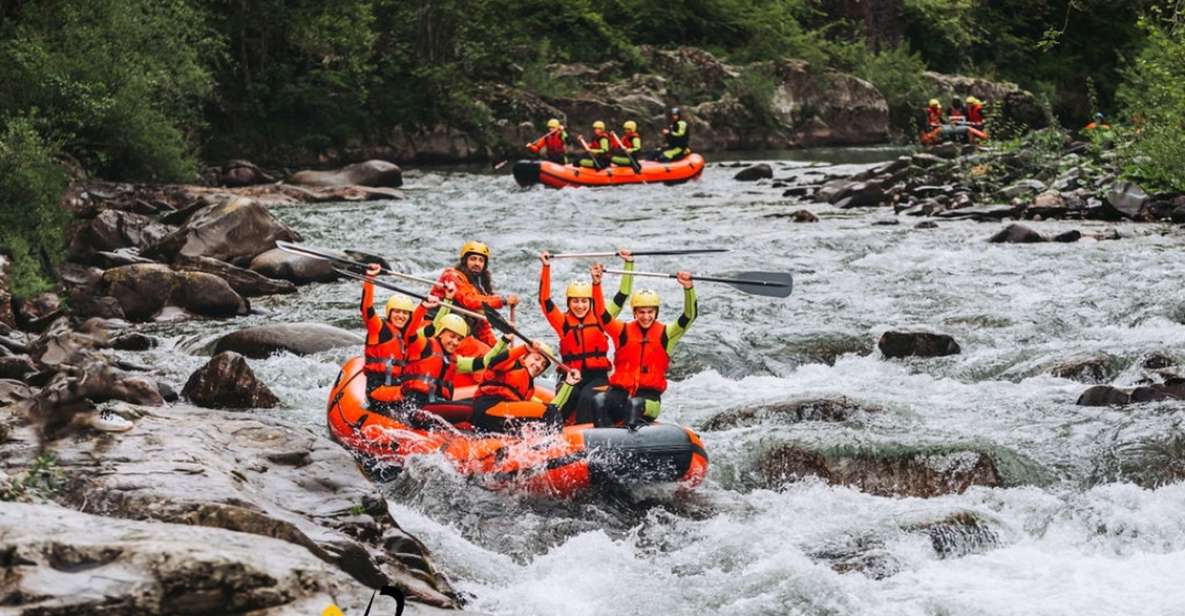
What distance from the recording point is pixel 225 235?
1546cm

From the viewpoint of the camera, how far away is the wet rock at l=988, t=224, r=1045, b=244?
51.8ft

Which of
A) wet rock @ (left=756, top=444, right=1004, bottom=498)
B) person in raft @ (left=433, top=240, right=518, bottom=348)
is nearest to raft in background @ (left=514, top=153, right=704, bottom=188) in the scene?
person in raft @ (left=433, top=240, right=518, bottom=348)

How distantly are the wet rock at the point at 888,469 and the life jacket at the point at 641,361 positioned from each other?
0.85m

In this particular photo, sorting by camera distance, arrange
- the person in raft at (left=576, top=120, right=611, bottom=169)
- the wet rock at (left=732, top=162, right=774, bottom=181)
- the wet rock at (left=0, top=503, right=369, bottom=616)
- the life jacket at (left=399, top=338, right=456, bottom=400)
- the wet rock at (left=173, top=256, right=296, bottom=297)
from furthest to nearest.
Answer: the wet rock at (left=732, top=162, right=774, bottom=181) < the person in raft at (left=576, top=120, right=611, bottom=169) < the wet rock at (left=173, top=256, right=296, bottom=297) < the life jacket at (left=399, top=338, right=456, bottom=400) < the wet rock at (left=0, top=503, right=369, bottom=616)

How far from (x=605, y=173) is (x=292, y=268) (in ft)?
32.2

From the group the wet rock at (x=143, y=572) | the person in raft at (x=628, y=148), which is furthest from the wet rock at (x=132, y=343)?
the person in raft at (x=628, y=148)

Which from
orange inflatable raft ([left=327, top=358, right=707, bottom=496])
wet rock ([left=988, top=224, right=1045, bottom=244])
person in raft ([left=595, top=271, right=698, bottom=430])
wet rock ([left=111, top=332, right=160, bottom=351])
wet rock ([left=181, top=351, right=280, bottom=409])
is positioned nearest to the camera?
orange inflatable raft ([left=327, top=358, right=707, bottom=496])

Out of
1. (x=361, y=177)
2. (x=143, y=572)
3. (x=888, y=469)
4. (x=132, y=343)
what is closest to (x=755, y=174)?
(x=361, y=177)

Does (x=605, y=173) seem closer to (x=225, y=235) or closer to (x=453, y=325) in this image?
(x=225, y=235)

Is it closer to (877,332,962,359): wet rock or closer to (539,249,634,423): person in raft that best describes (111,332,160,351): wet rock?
(539,249,634,423): person in raft

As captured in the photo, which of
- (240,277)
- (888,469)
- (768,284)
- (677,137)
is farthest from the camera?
(677,137)

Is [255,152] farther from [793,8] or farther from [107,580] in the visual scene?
[107,580]

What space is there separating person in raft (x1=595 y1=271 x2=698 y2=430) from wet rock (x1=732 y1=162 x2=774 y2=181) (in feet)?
55.0

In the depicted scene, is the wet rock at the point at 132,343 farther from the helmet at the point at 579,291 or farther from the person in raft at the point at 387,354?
the helmet at the point at 579,291
